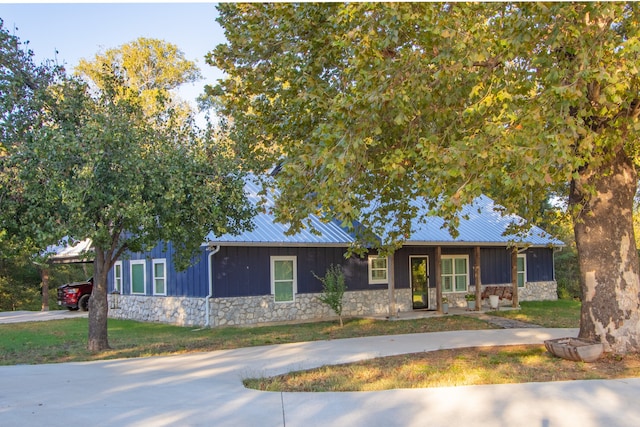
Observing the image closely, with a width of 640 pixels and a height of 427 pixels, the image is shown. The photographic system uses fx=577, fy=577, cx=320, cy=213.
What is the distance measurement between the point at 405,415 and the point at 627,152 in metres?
7.06

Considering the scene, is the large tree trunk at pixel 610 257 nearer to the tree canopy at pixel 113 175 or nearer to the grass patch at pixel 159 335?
the grass patch at pixel 159 335

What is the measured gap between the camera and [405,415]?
21.6 feet

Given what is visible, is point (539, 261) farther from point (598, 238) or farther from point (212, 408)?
point (212, 408)

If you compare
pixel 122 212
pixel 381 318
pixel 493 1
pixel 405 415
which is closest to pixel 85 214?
pixel 122 212

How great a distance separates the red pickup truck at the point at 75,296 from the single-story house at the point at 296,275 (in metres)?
2.38

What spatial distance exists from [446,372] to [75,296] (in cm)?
1914

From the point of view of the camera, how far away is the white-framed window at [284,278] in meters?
17.9

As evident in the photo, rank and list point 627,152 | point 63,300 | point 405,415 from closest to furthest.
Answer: point 405,415 < point 627,152 < point 63,300

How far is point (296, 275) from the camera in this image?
722 inches

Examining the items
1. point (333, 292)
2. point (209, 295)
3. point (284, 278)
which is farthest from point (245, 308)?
point (333, 292)

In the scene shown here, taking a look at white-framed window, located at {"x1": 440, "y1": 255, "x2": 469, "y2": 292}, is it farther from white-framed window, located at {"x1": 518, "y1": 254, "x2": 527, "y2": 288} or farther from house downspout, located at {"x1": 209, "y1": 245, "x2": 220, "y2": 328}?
house downspout, located at {"x1": 209, "y1": 245, "x2": 220, "y2": 328}

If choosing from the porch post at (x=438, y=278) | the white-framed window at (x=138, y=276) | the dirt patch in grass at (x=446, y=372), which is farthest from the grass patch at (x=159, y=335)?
the dirt patch in grass at (x=446, y=372)

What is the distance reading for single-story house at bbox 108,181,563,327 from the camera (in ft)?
55.5

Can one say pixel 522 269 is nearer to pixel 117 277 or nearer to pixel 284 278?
pixel 284 278
